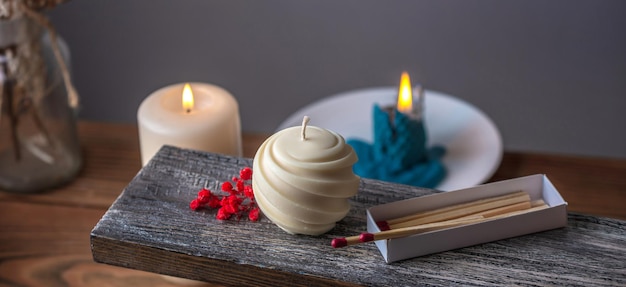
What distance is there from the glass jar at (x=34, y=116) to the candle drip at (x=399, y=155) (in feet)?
1.16

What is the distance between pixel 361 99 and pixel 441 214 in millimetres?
405

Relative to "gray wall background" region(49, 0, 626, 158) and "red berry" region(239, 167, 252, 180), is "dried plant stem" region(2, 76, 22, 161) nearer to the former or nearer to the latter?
"red berry" region(239, 167, 252, 180)

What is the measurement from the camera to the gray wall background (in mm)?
1302

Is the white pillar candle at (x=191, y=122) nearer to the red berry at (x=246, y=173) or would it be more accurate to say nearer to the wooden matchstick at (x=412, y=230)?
the red berry at (x=246, y=173)

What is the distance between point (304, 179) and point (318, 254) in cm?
6

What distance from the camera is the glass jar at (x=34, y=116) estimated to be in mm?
831

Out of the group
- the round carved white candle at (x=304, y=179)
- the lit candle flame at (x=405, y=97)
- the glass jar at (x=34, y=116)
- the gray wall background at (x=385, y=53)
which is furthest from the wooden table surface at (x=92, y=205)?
the gray wall background at (x=385, y=53)

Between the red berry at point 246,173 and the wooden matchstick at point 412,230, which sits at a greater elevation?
the red berry at point 246,173

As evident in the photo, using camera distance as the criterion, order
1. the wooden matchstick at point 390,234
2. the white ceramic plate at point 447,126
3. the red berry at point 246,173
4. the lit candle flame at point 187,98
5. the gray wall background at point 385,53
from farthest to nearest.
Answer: the gray wall background at point 385,53 → the white ceramic plate at point 447,126 → the lit candle flame at point 187,98 → the red berry at point 246,173 → the wooden matchstick at point 390,234

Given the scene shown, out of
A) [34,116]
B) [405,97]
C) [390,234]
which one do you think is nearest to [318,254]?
[390,234]

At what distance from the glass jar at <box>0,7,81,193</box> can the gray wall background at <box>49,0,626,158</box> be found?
51 centimetres

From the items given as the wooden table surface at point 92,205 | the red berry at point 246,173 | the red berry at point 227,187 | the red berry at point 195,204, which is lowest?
the wooden table surface at point 92,205

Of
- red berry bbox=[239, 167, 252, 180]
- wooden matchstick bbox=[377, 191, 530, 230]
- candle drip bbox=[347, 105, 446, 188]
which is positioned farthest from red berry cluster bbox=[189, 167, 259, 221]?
candle drip bbox=[347, 105, 446, 188]

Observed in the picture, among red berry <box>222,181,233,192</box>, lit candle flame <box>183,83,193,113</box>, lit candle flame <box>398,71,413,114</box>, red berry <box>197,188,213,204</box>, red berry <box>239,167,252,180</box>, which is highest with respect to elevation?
lit candle flame <box>183,83,193,113</box>
